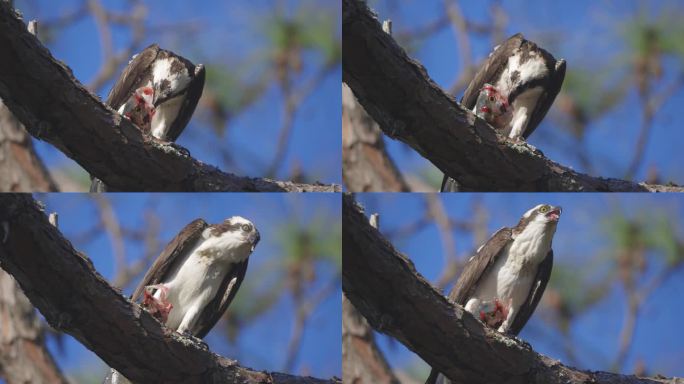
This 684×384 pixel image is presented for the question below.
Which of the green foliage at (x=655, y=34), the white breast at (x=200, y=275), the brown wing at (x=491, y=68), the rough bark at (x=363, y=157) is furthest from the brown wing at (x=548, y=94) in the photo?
the white breast at (x=200, y=275)

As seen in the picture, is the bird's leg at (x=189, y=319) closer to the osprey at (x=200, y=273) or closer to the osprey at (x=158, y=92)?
the osprey at (x=200, y=273)

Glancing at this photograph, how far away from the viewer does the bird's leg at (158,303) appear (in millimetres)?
5195

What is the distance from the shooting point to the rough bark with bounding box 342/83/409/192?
20.2 feet

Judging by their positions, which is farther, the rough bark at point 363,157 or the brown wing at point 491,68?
the rough bark at point 363,157

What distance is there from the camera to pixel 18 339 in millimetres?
6895

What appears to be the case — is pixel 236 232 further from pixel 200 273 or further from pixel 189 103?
pixel 189 103

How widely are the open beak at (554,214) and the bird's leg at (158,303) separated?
1.66 m

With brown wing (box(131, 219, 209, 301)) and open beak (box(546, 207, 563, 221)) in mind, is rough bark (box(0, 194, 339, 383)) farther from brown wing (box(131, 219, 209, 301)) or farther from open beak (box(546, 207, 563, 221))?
open beak (box(546, 207, 563, 221))

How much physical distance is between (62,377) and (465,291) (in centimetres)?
235

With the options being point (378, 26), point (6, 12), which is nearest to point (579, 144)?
point (378, 26)

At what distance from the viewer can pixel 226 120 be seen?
5.68 metres

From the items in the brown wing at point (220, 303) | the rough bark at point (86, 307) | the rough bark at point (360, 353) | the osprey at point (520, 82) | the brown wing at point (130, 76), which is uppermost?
the osprey at point (520, 82)

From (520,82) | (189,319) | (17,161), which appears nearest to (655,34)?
(520,82)

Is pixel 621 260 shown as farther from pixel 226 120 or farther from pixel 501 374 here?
pixel 226 120
